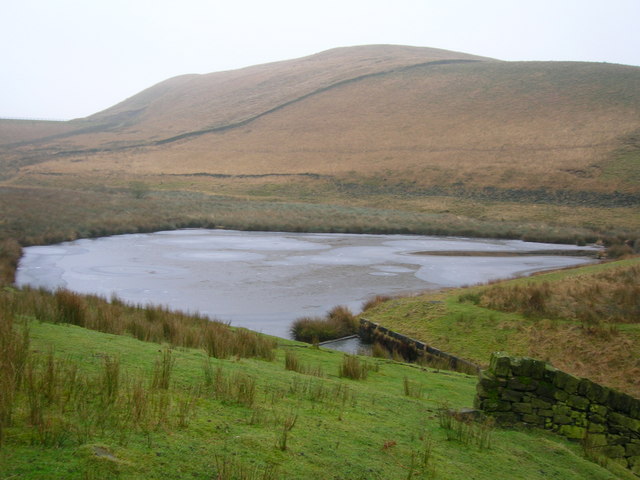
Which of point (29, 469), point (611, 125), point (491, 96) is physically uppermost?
point (491, 96)

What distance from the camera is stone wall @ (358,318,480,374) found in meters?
13.7

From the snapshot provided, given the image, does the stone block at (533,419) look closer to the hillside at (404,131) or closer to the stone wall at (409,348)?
the stone wall at (409,348)

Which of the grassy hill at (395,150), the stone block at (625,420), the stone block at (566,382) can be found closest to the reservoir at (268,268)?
the grassy hill at (395,150)

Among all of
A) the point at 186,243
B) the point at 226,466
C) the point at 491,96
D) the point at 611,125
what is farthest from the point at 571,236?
the point at 491,96

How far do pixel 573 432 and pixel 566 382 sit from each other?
730mm

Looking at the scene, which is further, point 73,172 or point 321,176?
point 73,172

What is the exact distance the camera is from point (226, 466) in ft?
14.2

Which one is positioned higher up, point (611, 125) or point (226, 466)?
point (611, 125)

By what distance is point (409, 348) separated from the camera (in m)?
15.6

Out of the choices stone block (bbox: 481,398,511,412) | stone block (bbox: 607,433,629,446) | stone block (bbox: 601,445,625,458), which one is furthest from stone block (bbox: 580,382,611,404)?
stone block (bbox: 481,398,511,412)

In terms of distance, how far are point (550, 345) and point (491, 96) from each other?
77769 mm

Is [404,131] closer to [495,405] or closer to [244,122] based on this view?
[244,122]

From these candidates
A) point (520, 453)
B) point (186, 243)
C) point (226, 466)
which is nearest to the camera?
point (226, 466)

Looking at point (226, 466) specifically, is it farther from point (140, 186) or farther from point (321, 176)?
point (321, 176)
